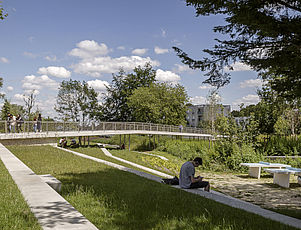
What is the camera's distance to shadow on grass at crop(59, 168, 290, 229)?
487cm

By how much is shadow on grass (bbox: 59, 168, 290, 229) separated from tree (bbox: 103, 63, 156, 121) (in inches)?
2138

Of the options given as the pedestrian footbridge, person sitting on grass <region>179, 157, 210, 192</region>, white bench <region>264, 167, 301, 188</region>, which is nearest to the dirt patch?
white bench <region>264, 167, 301, 188</region>

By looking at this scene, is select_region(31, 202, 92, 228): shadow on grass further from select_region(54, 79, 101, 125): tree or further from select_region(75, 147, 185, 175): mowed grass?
select_region(54, 79, 101, 125): tree

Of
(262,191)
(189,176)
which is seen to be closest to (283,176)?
(262,191)

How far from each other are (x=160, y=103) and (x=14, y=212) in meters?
44.8

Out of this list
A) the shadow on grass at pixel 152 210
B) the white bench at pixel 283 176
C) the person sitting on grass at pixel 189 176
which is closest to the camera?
the shadow on grass at pixel 152 210

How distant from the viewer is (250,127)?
908 inches

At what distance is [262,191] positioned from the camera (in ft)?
40.1

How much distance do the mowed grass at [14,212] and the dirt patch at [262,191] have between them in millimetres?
7256

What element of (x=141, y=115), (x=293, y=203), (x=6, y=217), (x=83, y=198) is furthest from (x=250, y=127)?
(x=141, y=115)

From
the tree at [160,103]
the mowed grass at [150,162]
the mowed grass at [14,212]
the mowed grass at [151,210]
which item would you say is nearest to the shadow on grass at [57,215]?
the mowed grass at [14,212]

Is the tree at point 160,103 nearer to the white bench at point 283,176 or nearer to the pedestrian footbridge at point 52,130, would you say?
the pedestrian footbridge at point 52,130

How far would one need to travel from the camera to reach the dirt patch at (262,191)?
9.90 meters

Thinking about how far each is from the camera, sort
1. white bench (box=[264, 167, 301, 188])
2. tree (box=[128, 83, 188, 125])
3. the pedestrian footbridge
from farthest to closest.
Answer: tree (box=[128, 83, 188, 125]) < the pedestrian footbridge < white bench (box=[264, 167, 301, 188])
